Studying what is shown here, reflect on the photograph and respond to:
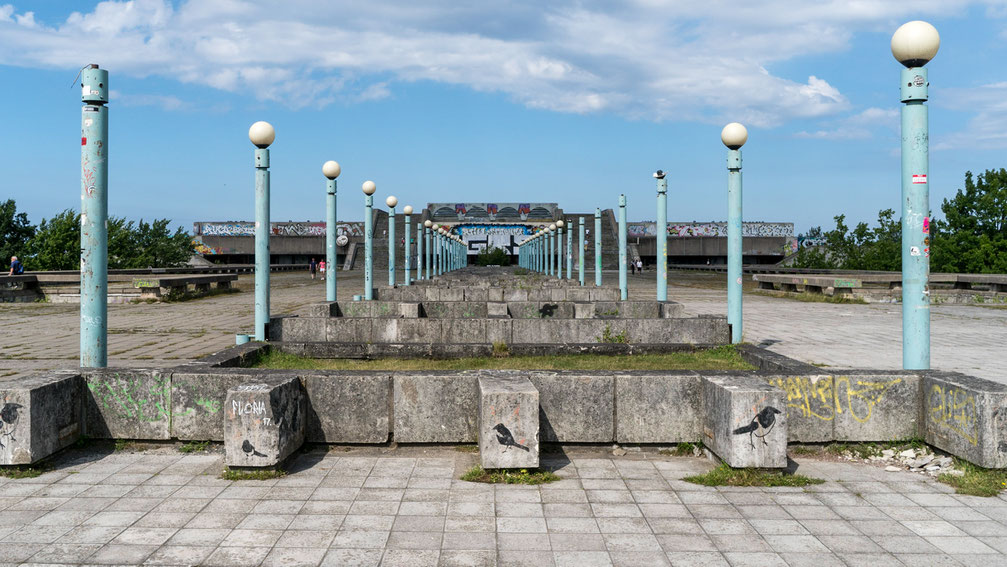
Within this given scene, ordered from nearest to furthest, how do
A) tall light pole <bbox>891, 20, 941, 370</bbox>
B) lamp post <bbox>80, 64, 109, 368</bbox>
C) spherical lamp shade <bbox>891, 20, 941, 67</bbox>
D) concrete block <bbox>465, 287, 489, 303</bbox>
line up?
1. spherical lamp shade <bbox>891, 20, 941, 67</bbox>
2. tall light pole <bbox>891, 20, 941, 370</bbox>
3. lamp post <bbox>80, 64, 109, 368</bbox>
4. concrete block <bbox>465, 287, 489, 303</bbox>

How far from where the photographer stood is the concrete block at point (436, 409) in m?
5.32

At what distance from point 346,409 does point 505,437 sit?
4.32ft

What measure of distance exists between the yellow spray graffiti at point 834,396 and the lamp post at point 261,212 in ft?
19.9

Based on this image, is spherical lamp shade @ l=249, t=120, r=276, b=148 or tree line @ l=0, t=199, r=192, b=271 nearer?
spherical lamp shade @ l=249, t=120, r=276, b=148

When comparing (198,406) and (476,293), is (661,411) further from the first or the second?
(476,293)

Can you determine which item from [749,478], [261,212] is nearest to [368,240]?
[261,212]

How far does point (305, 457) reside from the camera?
518cm

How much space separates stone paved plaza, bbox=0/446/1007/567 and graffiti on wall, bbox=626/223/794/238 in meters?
75.2

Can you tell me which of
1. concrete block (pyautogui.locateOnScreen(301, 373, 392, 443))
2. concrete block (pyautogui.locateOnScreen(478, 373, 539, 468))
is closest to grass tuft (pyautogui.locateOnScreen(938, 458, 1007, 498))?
concrete block (pyautogui.locateOnScreen(478, 373, 539, 468))

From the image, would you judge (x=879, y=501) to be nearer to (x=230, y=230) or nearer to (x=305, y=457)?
(x=305, y=457)

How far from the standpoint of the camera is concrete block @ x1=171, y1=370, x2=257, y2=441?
5311mm

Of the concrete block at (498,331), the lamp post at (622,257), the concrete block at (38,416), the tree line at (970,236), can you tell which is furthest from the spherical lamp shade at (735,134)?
the tree line at (970,236)

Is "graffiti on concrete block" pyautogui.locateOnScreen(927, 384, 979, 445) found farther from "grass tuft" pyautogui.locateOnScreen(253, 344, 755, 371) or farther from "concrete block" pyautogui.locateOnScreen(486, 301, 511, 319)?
"concrete block" pyautogui.locateOnScreen(486, 301, 511, 319)

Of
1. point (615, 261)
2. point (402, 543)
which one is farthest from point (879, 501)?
point (615, 261)
